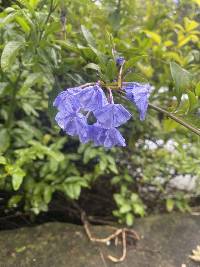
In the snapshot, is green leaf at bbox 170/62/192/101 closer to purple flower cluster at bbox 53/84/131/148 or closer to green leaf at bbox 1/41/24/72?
purple flower cluster at bbox 53/84/131/148

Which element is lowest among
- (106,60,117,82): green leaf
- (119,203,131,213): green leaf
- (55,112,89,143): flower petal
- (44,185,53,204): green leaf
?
(119,203,131,213): green leaf

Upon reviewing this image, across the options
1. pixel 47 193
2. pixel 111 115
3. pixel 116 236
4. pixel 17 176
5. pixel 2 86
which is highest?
pixel 111 115

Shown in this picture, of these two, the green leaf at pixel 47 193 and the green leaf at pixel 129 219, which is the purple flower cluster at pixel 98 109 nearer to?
the green leaf at pixel 47 193

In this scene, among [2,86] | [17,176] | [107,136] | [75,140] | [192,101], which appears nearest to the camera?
[107,136]

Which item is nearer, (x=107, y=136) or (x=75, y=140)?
(x=107, y=136)

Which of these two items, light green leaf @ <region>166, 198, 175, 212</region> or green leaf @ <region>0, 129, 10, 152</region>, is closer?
green leaf @ <region>0, 129, 10, 152</region>

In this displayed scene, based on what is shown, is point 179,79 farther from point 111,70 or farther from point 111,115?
point 111,115

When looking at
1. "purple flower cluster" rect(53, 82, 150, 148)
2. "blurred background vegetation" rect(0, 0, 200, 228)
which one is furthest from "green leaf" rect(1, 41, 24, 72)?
"purple flower cluster" rect(53, 82, 150, 148)

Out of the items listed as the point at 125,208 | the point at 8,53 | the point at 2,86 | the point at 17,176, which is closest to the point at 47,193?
the point at 17,176
